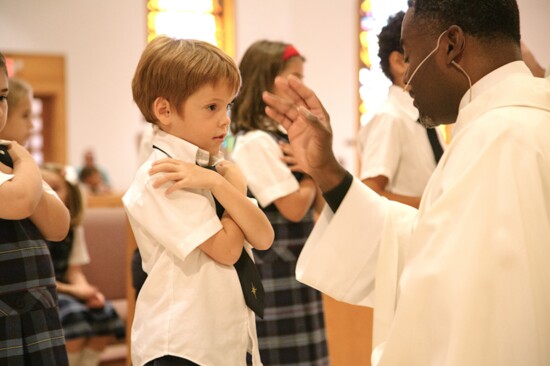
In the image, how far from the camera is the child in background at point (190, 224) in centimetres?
179

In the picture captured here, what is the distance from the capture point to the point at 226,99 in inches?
76.0

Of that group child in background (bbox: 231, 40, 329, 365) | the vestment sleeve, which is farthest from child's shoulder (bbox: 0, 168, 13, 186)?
child in background (bbox: 231, 40, 329, 365)

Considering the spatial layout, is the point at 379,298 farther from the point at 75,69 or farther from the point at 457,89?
the point at 75,69

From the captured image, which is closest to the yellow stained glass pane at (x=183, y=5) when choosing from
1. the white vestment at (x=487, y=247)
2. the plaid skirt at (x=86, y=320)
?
the plaid skirt at (x=86, y=320)

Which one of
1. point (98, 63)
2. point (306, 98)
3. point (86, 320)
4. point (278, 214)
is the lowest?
point (86, 320)

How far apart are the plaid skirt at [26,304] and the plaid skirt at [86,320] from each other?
1.95m

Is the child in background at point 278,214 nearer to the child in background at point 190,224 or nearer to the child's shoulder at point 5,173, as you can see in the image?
the child in background at point 190,224

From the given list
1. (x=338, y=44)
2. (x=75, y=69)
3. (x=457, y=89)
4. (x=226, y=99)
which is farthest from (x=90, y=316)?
(x=75, y=69)

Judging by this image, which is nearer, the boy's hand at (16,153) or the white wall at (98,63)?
the boy's hand at (16,153)

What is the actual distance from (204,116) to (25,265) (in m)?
0.67

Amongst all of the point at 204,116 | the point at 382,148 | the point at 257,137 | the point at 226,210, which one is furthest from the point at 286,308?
the point at 204,116

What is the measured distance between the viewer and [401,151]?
10.2 ft

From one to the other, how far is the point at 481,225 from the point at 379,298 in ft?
1.52

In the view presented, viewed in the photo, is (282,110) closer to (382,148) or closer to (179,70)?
(179,70)
